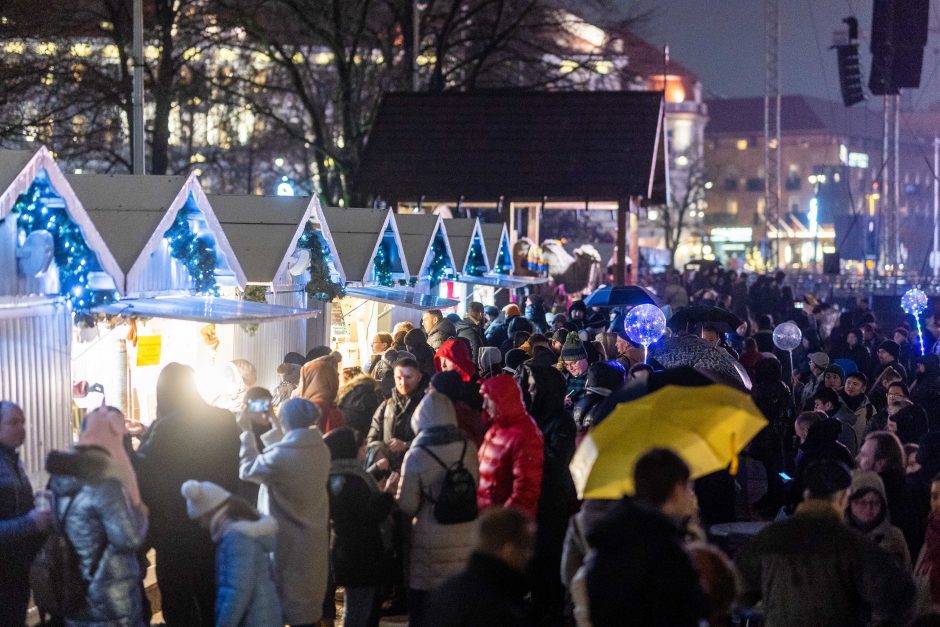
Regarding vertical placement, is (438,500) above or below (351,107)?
below

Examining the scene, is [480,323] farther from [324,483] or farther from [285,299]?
[324,483]

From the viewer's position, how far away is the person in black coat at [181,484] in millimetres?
7816

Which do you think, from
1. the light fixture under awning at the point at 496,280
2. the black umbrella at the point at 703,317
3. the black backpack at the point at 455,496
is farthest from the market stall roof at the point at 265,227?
the light fixture under awning at the point at 496,280

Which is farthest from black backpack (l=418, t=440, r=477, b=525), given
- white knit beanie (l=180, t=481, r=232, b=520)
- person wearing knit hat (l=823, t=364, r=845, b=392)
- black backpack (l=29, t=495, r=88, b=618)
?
person wearing knit hat (l=823, t=364, r=845, b=392)

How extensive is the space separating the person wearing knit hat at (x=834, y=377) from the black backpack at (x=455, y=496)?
18.8ft

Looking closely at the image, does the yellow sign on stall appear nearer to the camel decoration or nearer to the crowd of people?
the crowd of people

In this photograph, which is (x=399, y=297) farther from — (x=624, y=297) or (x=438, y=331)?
(x=624, y=297)

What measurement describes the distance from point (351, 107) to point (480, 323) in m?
19.5

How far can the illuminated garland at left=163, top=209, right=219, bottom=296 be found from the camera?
468 inches

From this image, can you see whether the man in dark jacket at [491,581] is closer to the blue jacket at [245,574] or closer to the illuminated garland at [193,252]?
the blue jacket at [245,574]

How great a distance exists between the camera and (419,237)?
19.6 m

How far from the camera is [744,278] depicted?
110 ft

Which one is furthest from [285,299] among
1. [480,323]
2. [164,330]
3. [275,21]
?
[275,21]

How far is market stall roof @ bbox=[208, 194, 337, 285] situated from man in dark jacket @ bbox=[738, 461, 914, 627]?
800cm
